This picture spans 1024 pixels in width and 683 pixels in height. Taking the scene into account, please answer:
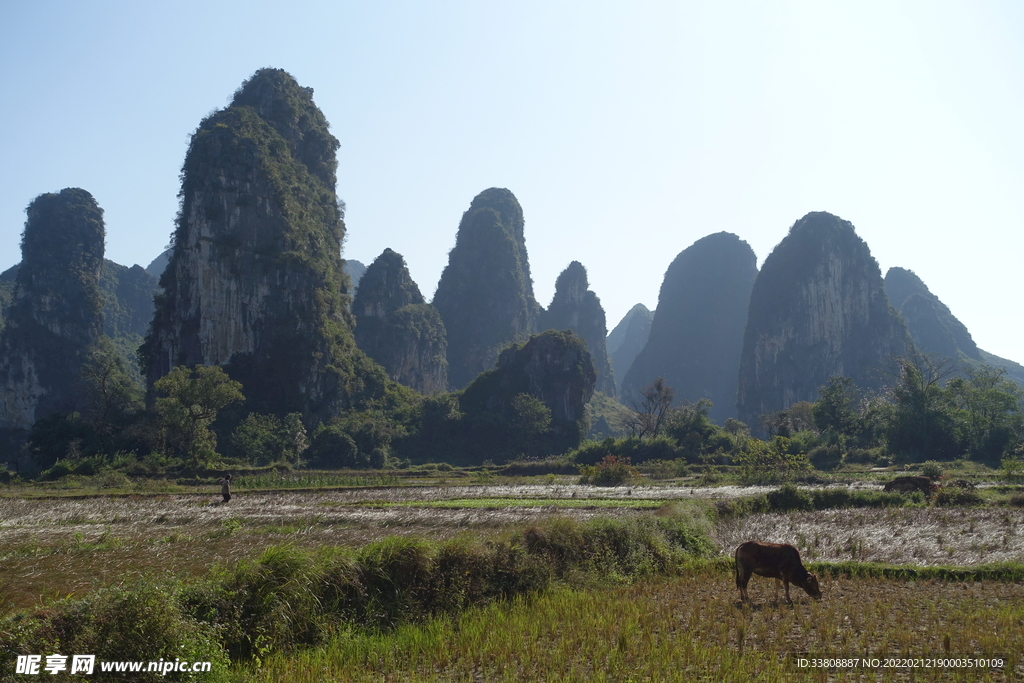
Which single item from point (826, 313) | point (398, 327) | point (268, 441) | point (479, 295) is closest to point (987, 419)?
point (268, 441)

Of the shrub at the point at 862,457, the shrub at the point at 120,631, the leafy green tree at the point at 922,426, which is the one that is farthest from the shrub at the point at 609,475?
the shrub at the point at 120,631

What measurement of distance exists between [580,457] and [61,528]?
31591 millimetres

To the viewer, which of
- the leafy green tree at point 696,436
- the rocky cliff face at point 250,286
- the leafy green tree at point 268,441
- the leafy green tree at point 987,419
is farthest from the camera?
the rocky cliff face at point 250,286

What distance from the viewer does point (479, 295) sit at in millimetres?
A: 103062

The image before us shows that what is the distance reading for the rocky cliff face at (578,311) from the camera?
118 m

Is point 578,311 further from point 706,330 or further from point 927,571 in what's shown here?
point 927,571

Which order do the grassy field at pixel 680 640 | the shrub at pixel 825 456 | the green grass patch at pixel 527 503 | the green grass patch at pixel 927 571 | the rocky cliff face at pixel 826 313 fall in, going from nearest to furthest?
the grassy field at pixel 680 640 < the green grass patch at pixel 927 571 < the green grass patch at pixel 527 503 < the shrub at pixel 825 456 < the rocky cliff face at pixel 826 313

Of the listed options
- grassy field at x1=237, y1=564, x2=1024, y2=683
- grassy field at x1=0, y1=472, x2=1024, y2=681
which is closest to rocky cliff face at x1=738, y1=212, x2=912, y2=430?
grassy field at x1=0, y1=472, x2=1024, y2=681

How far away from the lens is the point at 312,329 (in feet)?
177

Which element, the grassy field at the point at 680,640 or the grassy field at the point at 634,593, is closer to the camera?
the grassy field at the point at 680,640

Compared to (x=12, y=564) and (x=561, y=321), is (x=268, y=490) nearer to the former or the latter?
(x=12, y=564)

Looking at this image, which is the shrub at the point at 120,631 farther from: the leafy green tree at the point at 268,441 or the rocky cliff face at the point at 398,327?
the rocky cliff face at the point at 398,327

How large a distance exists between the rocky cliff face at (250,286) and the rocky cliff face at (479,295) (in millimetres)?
44762

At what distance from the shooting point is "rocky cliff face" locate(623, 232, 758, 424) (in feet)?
447
